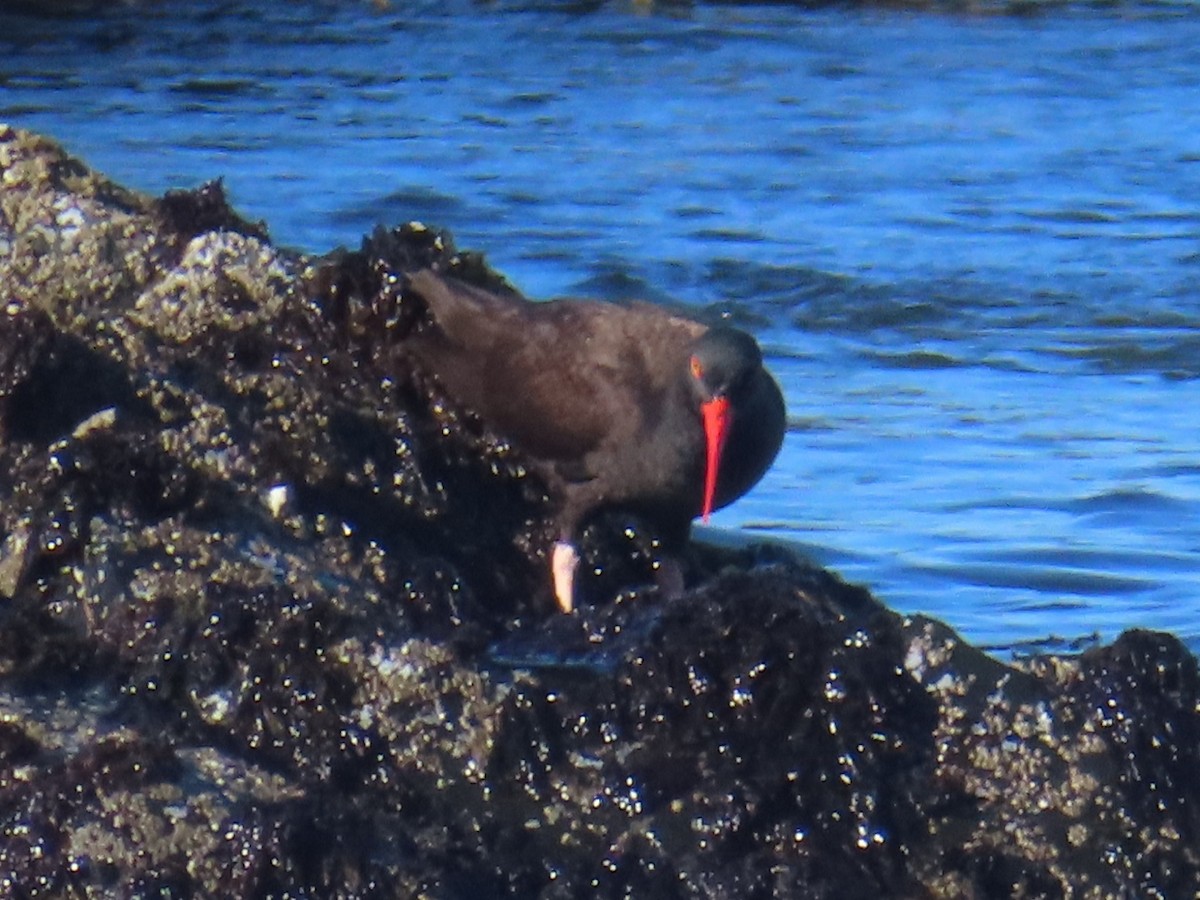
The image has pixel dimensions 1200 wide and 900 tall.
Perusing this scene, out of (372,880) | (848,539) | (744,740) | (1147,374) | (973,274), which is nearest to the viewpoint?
(372,880)

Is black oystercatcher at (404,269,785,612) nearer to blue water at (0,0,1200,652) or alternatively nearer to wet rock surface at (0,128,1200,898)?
wet rock surface at (0,128,1200,898)

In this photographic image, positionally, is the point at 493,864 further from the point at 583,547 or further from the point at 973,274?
the point at 973,274

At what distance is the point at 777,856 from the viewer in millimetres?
3424

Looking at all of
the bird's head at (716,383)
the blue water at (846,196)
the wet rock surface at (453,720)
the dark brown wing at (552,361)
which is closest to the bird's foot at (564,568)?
the wet rock surface at (453,720)

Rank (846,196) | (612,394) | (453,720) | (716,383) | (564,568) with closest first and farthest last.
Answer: (453,720) < (564,568) < (716,383) < (612,394) < (846,196)

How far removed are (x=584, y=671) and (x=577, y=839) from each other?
0.34 metres

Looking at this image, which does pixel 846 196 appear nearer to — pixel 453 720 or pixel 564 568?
pixel 564 568

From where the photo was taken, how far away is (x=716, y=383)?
4867 millimetres

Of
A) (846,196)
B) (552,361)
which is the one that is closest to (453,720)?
(552,361)

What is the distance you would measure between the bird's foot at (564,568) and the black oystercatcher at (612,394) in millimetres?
124

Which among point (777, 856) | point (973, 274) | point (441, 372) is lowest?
point (973, 274)

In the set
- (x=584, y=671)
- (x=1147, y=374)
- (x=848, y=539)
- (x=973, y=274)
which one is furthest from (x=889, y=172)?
(x=584, y=671)

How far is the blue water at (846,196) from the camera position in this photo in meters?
6.58

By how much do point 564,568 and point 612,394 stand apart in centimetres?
84
